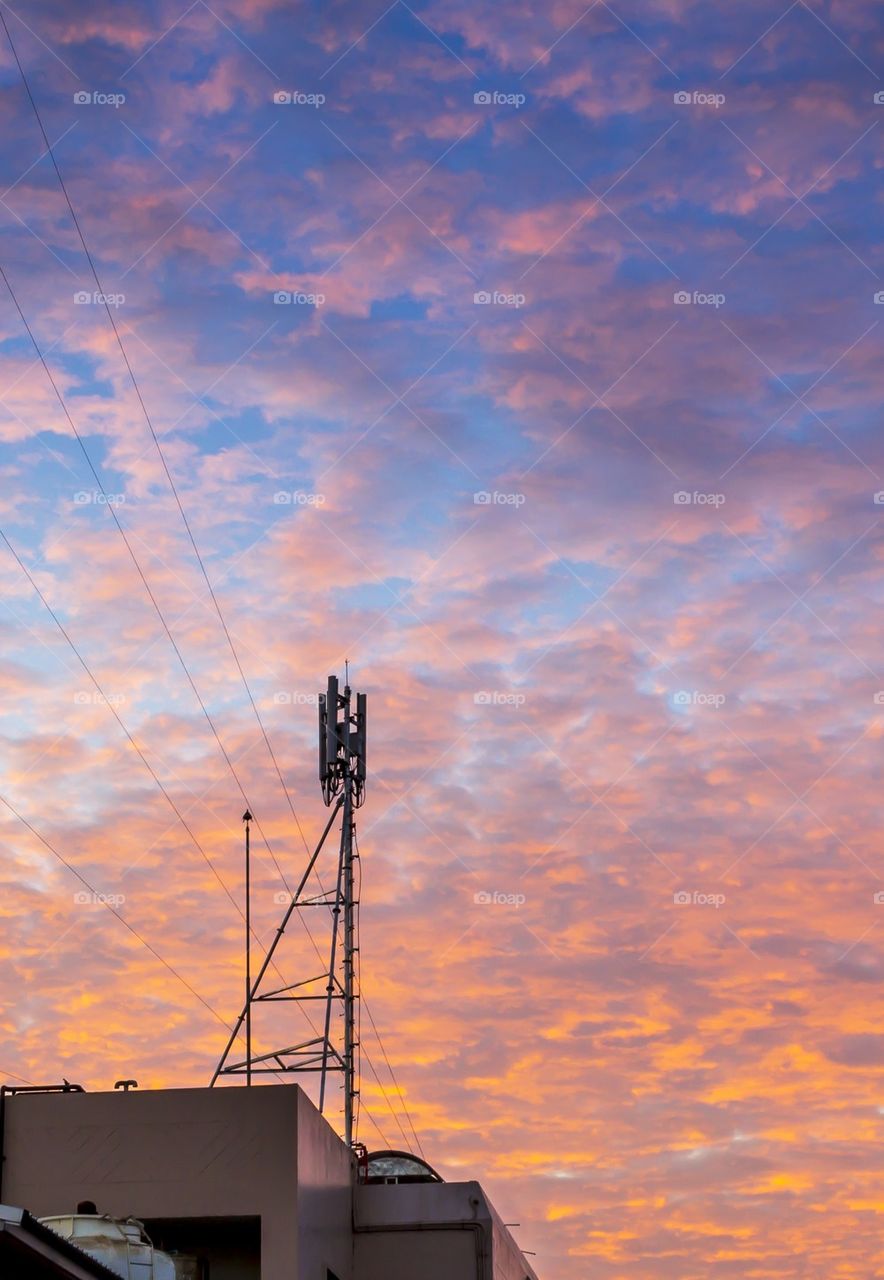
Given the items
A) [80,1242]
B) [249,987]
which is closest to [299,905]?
[249,987]

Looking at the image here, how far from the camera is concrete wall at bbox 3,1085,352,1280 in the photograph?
3897 centimetres

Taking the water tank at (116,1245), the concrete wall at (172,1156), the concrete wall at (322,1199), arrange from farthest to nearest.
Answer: the concrete wall at (322,1199), the concrete wall at (172,1156), the water tank at (116,1245)

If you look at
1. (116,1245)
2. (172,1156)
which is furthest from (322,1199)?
(116,1245)

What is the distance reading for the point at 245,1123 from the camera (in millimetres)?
39406

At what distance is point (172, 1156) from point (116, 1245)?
575 cm

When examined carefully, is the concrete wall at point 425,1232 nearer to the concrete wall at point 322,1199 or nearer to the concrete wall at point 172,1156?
the concrete wall at point 322,1199

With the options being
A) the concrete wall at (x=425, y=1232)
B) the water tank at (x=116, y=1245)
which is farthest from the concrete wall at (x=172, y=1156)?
the concrete wall at (x=425, y=1232)

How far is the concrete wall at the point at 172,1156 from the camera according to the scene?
39.0 meters

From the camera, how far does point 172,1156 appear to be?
39.4 meters

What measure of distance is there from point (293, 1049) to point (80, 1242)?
16445 mm

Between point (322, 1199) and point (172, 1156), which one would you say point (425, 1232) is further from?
point (172, 1156)

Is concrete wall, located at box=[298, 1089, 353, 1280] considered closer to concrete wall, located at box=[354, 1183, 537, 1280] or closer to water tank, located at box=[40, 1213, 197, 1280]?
concrete wall, located at box=[354, 1183, 537, 1280]

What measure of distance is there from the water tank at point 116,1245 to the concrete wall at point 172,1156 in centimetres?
411

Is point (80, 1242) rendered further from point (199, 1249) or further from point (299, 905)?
point (299, 905)
